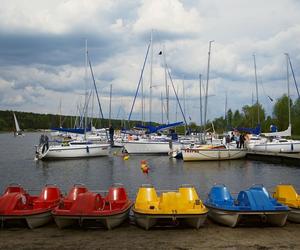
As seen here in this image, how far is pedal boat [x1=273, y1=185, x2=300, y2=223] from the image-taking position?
14.2 meters

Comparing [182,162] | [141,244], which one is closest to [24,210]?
[141,244]

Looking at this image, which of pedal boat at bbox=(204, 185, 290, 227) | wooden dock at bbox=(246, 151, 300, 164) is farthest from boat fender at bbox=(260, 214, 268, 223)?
wooden dock at bbox=(246, 151, 300, 164)

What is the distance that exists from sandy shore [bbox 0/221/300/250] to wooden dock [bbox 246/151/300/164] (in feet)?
99.2

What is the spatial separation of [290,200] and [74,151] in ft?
126

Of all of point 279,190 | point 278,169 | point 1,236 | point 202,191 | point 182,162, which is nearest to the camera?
point 1,236

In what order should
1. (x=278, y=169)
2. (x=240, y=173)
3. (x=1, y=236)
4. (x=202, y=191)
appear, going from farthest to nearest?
(x=278, y=169), (x=240, y=173), (x=202, y=191), (x=1, y=236)

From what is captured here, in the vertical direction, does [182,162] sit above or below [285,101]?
below

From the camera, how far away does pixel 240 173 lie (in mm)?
36688

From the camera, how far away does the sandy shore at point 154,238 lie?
11.8 m

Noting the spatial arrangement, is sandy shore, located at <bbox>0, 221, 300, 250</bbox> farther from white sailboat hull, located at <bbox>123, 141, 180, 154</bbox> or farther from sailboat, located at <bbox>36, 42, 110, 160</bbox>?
white sailboat hull, located at <bbox>123, 141, 180, 154</bbox>

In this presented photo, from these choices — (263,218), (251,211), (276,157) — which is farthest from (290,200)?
(276,157)

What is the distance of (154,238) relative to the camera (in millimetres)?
12625

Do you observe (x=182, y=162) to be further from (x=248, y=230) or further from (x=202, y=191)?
(x=248, y=230)

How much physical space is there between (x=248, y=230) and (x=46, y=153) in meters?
39.1
